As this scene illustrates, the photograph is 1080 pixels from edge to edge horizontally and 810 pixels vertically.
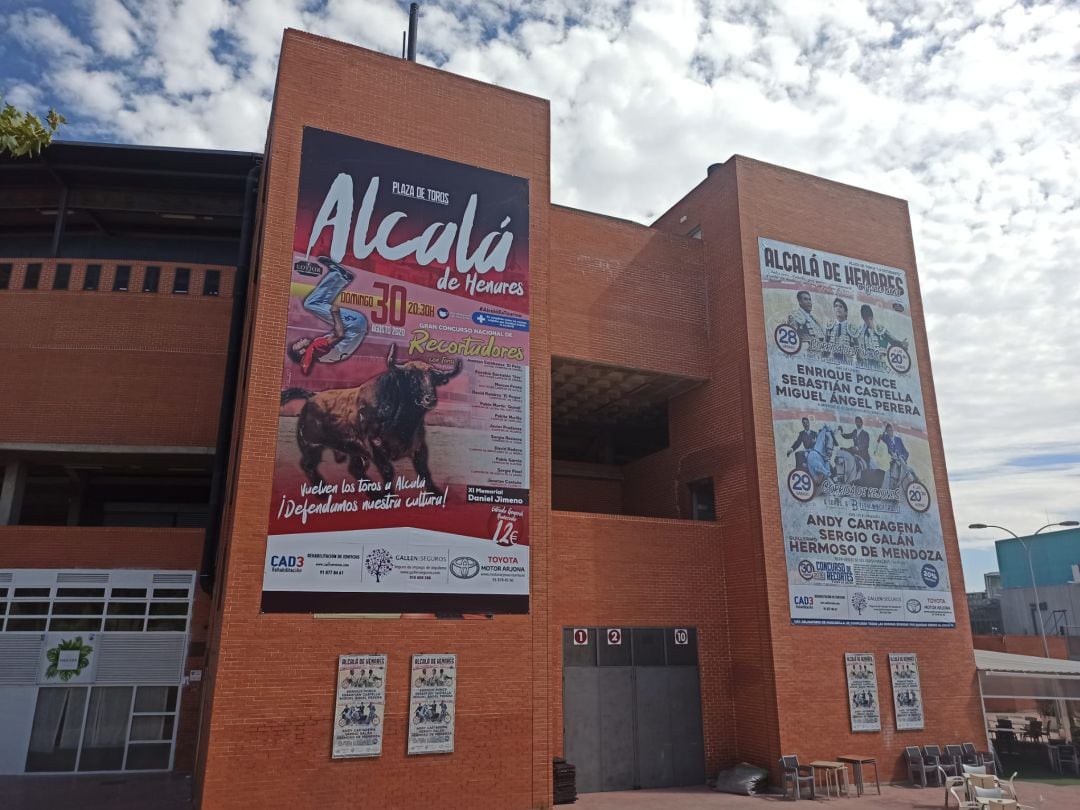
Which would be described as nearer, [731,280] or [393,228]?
[393,228]

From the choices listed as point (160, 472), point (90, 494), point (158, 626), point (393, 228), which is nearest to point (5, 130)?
point (393, 228)

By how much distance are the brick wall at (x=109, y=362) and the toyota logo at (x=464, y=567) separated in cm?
1014

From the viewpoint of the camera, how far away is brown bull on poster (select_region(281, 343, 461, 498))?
46.4 ft

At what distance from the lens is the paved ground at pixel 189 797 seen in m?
14.4

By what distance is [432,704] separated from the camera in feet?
45.0

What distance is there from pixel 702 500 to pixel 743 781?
689cm

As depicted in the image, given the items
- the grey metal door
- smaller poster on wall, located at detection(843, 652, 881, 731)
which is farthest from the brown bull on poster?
smaller poster on wall, located at detection(843, 652, 881, 731)

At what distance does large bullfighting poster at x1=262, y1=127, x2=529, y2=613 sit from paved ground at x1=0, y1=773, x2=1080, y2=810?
15.9 ft

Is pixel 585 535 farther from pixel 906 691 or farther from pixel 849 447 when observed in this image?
pixel 906 691

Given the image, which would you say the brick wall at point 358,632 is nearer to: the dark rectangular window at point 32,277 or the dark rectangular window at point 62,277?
the dark rectangular window at point 62,277

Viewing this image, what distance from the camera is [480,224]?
16.6 meters

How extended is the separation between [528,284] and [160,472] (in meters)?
15.1

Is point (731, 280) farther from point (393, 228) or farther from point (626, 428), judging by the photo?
point (393, 228)

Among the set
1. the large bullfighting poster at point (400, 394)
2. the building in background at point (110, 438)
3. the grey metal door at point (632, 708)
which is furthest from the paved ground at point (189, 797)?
the large bullfighting poster at point (400, 394)
